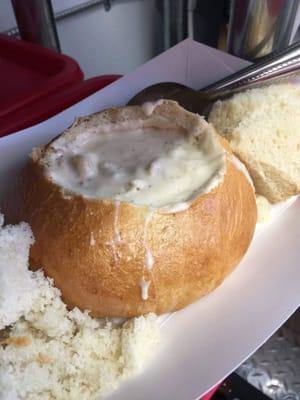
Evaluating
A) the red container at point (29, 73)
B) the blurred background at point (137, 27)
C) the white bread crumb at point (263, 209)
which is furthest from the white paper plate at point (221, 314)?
the blurred background at point (137, 27)

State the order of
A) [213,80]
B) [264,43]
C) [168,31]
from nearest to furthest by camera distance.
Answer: [213,80], [264,43], [168,31]

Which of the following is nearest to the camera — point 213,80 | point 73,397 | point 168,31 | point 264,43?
point 73,397

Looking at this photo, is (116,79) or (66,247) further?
(116,79)

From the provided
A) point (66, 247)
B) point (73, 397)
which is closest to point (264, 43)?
point (66, 247)

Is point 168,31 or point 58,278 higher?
point 58,278

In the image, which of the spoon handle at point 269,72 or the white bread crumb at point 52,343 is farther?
the spoon handle at point 269,72

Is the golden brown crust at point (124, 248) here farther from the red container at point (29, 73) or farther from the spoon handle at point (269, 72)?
the red container at point (29, 73)

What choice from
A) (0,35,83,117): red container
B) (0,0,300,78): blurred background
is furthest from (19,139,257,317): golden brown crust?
(0,0,300,78): blurred background

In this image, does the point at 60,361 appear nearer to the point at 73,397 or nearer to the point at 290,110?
the point at 73,397
